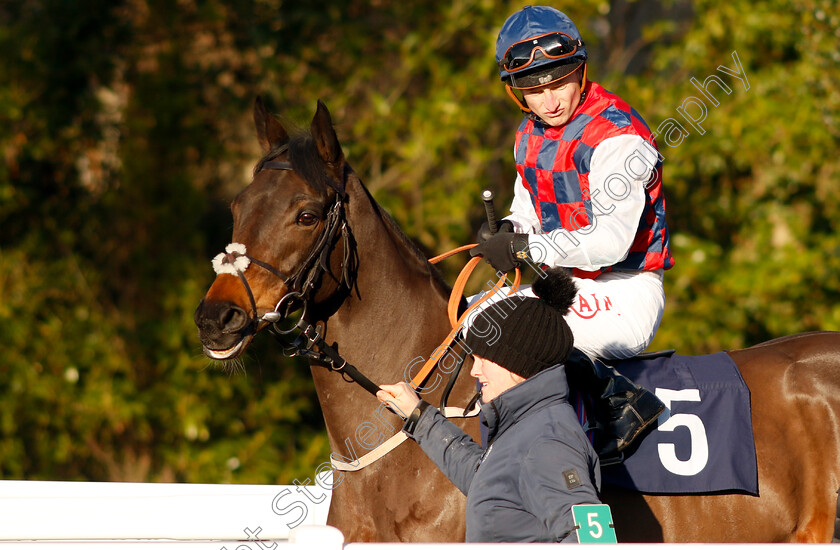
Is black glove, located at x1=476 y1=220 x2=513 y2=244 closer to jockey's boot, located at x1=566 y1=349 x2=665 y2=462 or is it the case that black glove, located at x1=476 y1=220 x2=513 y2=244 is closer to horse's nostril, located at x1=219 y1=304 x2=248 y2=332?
jockey's boot, located at x1=566 y1=349 x2=665 y2=462

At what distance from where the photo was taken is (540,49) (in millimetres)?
2826

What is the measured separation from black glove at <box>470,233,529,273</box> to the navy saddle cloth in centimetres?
48

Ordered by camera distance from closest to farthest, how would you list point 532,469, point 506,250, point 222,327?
point 532,469
point 222,327
point 506,250

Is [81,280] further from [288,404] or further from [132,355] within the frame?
[288,404]

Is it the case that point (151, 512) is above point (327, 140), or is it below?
below

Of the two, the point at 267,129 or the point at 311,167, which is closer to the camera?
the point at 311,167

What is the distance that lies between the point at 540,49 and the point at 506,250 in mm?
689

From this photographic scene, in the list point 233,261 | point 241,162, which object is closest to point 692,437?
point 233,261

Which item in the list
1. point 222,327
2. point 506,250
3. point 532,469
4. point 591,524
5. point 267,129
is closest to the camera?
point 591,524

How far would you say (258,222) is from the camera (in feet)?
8.89

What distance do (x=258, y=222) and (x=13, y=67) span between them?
439 cm

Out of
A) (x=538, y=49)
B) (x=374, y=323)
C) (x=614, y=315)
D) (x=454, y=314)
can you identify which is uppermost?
(x=538, y=49)

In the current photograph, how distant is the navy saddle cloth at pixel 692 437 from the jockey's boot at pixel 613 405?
0.08 metres

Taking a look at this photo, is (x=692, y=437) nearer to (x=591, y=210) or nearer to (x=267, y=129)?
(x=591, y=210)
